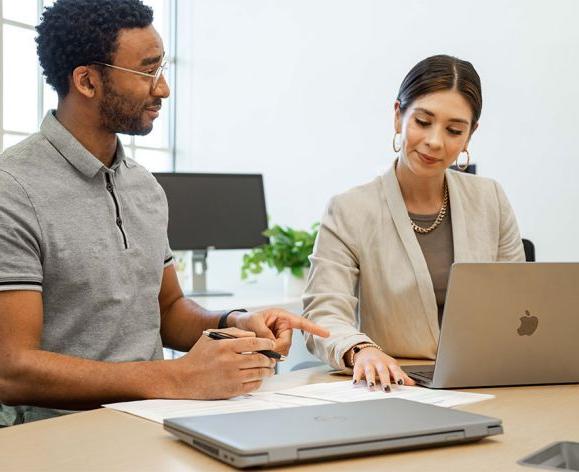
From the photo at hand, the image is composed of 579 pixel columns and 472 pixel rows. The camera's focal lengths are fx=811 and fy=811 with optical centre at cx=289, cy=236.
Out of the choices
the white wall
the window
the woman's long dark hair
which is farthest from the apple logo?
the window

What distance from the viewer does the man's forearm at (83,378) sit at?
1401 mm

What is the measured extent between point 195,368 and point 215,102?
397 centimetres

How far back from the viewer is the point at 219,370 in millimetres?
1392

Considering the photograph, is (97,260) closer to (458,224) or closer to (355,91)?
(458,224)

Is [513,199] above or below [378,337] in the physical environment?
above

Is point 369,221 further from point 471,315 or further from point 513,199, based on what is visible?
point 513,199

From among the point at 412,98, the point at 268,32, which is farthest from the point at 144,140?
the point at 412,98

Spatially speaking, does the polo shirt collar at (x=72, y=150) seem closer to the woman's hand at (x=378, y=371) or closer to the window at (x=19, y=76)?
the woman's hand at (x=378, y=371)

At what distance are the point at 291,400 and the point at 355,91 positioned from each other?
10.8 feet

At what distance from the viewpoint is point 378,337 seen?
6.65ft

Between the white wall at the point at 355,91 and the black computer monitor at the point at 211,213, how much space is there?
0.57 meters

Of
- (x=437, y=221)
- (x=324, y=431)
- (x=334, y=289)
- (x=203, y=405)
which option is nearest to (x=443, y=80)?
(x=437, y=221)

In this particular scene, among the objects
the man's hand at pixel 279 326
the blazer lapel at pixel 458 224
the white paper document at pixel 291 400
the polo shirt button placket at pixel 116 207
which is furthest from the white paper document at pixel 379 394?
the blazer lapel at pixel 458 224

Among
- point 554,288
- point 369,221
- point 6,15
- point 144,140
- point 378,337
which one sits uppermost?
point 6,15
